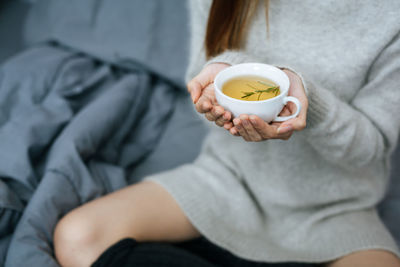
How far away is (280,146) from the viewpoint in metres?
0.88

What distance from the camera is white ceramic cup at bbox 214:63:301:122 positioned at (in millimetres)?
545

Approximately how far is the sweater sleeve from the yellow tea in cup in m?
0.09

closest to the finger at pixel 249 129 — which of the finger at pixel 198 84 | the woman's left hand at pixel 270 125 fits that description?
the woman's left hand at pixel 270 125

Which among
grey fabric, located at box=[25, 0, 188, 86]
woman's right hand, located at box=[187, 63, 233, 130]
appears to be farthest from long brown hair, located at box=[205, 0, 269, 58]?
grey fabric, located at box=[25, 0, 188, 86]

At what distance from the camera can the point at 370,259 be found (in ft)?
2.45

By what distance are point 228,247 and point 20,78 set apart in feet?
3.00

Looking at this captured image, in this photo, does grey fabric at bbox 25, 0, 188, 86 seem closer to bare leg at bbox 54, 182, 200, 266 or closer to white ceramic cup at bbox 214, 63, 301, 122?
bare leg at bbox 54, 182, 200, 266

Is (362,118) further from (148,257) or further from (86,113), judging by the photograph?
(86,113)

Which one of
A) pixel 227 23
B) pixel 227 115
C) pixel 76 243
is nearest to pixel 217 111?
pixel 227 115

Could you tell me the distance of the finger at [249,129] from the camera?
1.78ft

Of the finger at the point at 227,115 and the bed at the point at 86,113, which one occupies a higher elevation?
the finger at the point at 227,115

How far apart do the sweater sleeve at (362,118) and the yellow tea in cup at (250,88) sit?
0.29 ft

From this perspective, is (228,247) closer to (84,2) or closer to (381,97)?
(381,97)

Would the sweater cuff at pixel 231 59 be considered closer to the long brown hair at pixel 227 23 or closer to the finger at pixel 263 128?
the long brown hair at pixel 227 23
